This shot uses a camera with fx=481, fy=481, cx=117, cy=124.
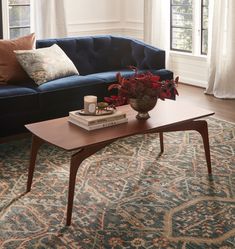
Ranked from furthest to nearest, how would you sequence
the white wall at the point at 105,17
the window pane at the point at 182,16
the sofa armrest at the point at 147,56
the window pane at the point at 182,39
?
the white wall at the point at 105,17 → the window pane at the point at 182,39 → the window pane at the point at 182,16 → the sofa armrest at the point at 147,56

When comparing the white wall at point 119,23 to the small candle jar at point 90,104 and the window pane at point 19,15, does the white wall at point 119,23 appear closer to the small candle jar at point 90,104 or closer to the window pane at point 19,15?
the window pane at point 19,15

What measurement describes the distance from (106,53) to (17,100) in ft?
5.05

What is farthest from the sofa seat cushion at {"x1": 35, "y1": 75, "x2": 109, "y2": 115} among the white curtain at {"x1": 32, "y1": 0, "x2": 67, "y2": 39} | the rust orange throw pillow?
the white curtain at {"x1": 32, "y1": 0, "x2": 67, "y2": 39}

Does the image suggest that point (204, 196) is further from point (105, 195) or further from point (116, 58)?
point (116, 58)

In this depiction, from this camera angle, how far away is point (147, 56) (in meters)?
5.01

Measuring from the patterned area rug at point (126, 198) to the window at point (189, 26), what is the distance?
250 cm

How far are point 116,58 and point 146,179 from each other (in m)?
2.20

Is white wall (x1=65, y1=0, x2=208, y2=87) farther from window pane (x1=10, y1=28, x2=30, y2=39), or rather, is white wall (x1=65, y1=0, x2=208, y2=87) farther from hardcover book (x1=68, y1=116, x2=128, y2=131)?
hardcover book (x1=68, y1=116, x2=128, y2=131)

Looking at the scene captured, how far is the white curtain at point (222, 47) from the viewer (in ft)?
18.5

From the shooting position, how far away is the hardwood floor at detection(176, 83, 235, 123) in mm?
5051

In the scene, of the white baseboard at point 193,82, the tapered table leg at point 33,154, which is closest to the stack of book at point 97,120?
the tapered table leg at point 33,154

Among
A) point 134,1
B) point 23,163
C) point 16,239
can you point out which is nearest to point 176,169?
point 23,163

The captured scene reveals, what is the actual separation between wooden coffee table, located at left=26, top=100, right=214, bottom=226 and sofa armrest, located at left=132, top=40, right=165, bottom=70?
1368 mm

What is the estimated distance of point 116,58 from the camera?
17.4 ft
